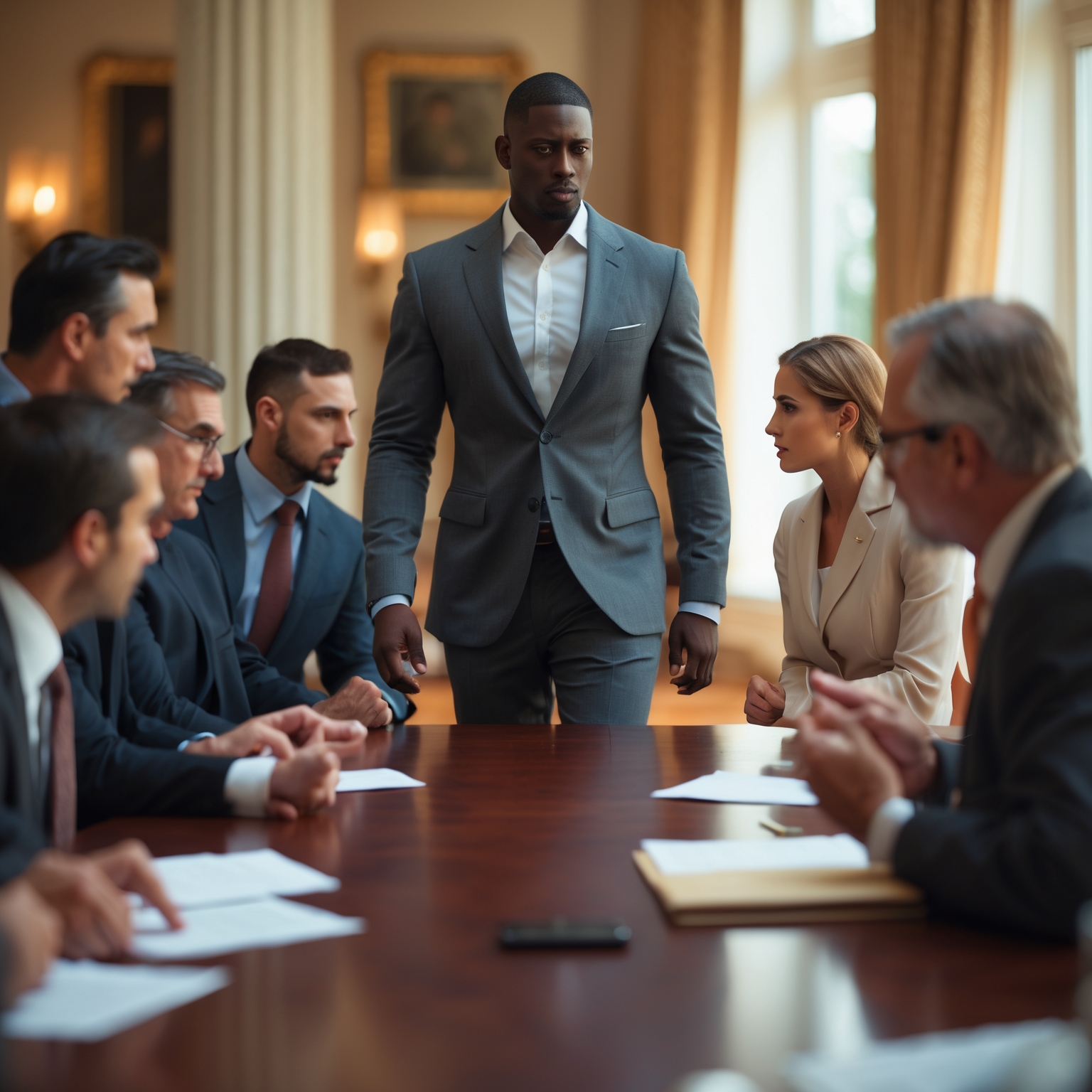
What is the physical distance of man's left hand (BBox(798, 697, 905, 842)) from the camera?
1479 millimetres

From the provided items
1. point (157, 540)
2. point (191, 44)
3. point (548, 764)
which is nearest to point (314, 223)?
point (191, 44)

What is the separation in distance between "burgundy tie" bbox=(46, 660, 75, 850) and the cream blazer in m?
1.68

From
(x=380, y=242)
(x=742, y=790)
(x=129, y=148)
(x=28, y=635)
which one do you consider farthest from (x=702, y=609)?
(x=129, y=148)

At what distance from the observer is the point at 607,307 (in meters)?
2.86

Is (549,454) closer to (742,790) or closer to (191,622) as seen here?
(191,622)

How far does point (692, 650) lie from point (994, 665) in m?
1.37

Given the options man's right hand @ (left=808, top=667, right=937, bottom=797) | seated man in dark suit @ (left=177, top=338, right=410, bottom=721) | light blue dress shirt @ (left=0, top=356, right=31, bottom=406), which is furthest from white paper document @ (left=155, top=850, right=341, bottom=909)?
seated man in dark suit @ (left=177, top=338, right=410, bottom=721)

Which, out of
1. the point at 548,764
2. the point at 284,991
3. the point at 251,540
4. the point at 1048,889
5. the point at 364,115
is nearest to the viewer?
the point at 284,991

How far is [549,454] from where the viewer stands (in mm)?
2816

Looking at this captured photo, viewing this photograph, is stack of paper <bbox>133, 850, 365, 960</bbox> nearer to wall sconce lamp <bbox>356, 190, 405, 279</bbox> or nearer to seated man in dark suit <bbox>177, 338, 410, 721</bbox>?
seated man in dark suit <bbox>177, 338, 410, 721</bbox>

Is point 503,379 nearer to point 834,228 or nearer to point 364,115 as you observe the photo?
point 834,228

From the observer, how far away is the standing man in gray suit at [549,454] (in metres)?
2.81

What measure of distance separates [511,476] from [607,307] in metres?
0.44

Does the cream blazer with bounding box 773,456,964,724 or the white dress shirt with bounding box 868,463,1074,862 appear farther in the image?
the cream blazer with bounding box 773,456,964,724
